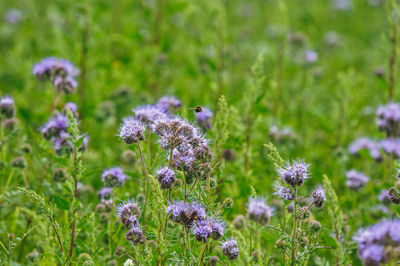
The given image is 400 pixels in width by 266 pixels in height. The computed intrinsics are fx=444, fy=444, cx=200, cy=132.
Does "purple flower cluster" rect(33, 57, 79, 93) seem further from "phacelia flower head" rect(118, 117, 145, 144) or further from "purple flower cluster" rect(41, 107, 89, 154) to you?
"phacelia flower head" rect(118, 117, 145, 144)

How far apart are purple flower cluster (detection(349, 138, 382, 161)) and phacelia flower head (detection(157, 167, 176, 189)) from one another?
264 cm

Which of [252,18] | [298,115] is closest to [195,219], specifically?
[298,115]

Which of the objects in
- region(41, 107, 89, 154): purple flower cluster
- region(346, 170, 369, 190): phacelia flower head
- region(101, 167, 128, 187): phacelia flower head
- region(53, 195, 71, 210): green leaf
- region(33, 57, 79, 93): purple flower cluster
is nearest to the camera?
region(53, 195, 71, 210): green leaf

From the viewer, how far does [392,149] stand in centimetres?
386

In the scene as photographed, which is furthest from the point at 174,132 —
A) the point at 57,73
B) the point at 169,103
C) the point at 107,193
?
the point at 57,73

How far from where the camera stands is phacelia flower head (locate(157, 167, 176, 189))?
2172 millimetres

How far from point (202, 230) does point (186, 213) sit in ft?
0.36

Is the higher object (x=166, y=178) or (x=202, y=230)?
(x=166, y=178)

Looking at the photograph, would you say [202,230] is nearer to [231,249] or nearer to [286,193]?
[231,249]

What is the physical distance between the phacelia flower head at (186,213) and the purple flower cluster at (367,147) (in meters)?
2.62

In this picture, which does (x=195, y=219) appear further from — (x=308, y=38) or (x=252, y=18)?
(x=252, y=18)

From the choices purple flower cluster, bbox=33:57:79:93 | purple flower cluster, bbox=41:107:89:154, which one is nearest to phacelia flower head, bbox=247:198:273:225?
purple flower cluster, bbox=41:107:89:154

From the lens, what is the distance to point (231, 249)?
6.98 ft

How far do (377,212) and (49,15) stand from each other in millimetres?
6208
